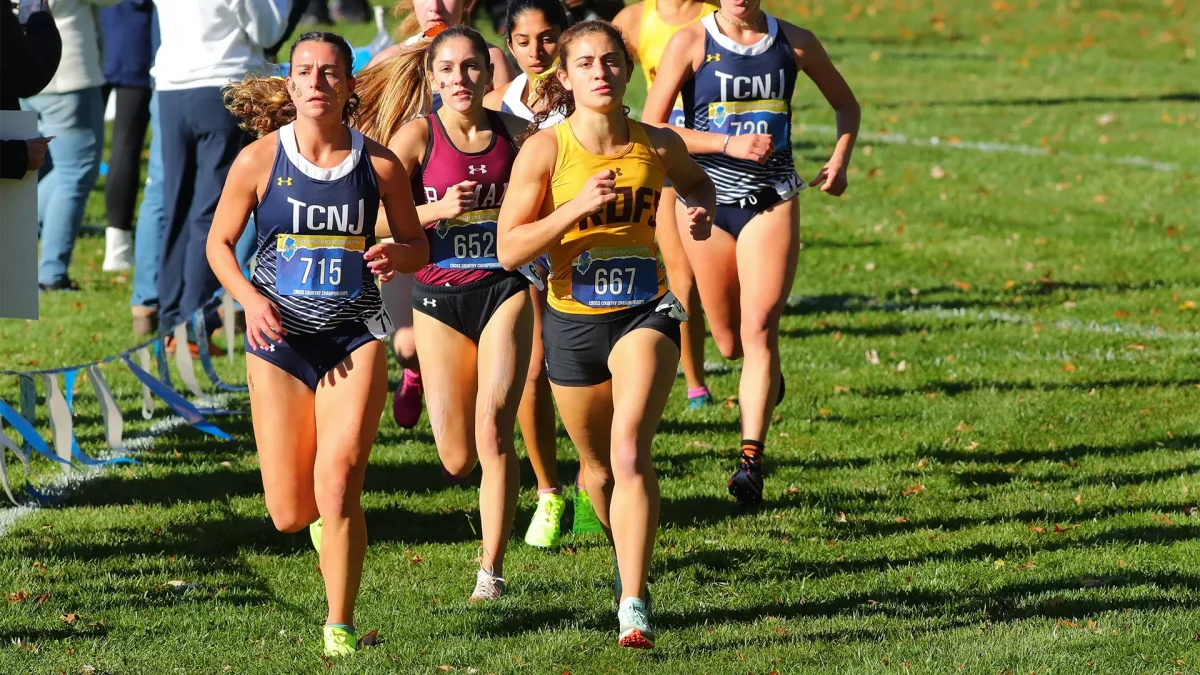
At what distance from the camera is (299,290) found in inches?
202

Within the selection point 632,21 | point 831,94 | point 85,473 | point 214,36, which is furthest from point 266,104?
point 214,36

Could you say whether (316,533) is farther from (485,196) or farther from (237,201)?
(237,201)

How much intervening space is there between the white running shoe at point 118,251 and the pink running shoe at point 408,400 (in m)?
5.34

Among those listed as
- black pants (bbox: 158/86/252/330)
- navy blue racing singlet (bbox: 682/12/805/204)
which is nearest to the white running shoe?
black pants (bbox: 158/86/252/330)

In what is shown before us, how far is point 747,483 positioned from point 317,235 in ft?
8.18

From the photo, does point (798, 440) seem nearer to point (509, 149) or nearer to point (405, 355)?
point (405, 355)

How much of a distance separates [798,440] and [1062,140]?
11.0m

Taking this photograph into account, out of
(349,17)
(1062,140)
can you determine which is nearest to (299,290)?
(1062,140)

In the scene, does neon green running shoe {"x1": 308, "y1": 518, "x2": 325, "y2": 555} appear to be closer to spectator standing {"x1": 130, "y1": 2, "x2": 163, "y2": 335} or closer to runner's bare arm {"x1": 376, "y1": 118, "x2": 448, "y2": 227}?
runner's bare arm {"x1": 376, "y1": 118, "x2": 448, "y2": 227}

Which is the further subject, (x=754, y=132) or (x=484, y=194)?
(x=754, y=132)

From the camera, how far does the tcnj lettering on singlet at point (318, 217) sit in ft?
16.7

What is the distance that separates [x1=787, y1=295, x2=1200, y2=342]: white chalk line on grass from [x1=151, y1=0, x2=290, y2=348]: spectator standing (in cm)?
367

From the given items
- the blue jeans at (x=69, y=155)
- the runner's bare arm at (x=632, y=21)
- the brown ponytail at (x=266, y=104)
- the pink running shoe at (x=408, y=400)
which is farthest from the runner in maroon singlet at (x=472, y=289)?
the blue jeans at (x=69, y=155)

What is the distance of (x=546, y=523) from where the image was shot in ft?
21.6
